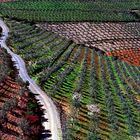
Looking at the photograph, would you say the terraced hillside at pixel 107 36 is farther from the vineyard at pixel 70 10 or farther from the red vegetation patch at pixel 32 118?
the red vegetation patch at pixel 32 118

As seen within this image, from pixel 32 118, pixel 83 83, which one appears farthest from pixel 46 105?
pixel 83 83

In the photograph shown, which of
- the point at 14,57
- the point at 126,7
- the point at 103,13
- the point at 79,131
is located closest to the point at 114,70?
the point at 14,57

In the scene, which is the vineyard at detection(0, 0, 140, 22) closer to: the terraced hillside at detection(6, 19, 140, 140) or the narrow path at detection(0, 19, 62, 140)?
the terraced hillside at detection(6, 19, 140, 140)

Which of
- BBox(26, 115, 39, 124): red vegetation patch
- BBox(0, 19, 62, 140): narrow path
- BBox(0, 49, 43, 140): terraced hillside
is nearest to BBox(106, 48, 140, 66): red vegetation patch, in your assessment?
BBox(0, 19, 62, 140): narrow path

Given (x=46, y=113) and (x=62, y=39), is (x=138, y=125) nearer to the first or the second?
Answer: (x=46, y=113)

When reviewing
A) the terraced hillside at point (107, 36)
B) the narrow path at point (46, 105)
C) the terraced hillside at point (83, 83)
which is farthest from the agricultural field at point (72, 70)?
the terraced hillside at point (107, 36)

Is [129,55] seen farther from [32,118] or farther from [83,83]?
[32,118]
